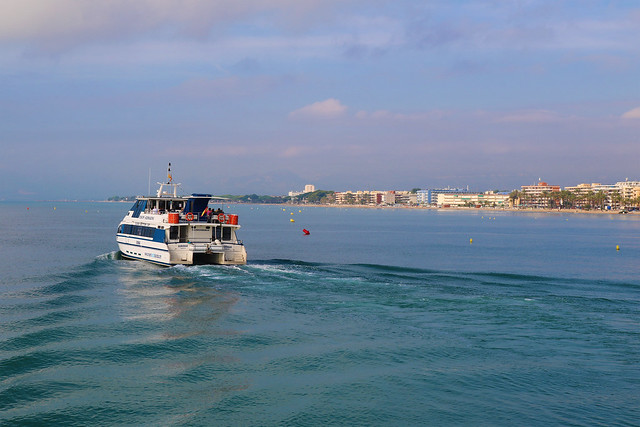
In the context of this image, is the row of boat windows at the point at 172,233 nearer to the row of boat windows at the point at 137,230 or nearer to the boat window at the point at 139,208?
the row of boat windows at the point at 137,230

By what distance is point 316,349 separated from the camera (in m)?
23.3

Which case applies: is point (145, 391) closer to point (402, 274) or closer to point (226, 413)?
point (226, 413)

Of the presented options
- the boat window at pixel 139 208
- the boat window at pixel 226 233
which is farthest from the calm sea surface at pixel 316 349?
the boat window at pixel 139 208

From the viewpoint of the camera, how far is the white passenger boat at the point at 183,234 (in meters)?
45.1

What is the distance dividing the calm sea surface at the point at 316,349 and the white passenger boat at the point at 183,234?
298 centimetres

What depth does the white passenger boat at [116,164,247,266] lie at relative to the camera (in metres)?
45.1

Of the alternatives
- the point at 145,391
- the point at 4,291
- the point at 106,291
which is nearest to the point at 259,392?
the point at 145,391

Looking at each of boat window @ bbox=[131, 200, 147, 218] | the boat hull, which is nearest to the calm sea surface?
the boat hull

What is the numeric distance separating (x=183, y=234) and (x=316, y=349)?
2675cm

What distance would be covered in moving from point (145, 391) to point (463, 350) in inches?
511

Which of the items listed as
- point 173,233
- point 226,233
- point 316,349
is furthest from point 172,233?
point 316,349

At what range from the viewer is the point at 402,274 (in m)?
43.3

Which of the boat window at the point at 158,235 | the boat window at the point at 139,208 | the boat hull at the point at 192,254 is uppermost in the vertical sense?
the boat window at the point at 139,208

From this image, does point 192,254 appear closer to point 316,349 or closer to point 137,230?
point 137,230
